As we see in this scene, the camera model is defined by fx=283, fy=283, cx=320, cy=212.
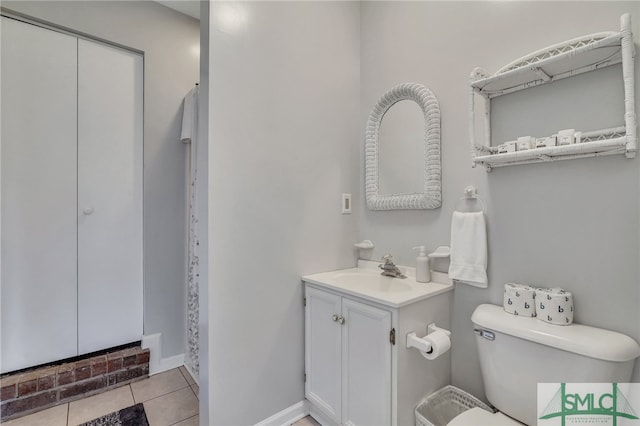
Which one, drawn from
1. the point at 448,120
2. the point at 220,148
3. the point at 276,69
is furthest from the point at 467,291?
the point at 276,69

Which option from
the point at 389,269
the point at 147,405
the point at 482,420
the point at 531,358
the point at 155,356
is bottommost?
the point at 147,405

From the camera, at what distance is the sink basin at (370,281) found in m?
1.49

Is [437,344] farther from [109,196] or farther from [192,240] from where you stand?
[109,196]

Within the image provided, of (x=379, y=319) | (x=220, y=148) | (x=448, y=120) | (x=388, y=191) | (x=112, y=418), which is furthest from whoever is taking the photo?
(x=388, y=191)

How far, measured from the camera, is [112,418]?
1.57 m

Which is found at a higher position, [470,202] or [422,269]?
[470,202]

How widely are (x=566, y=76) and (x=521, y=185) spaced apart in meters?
→ 0.43

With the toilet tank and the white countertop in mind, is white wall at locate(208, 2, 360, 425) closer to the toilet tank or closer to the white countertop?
the white countertop

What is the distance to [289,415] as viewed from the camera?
4.95 feet

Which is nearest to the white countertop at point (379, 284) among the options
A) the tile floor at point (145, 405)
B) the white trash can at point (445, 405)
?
the white trash can at point (445, 405)

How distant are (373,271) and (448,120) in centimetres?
94

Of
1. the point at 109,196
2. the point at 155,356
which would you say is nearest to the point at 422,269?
the point at 155,356

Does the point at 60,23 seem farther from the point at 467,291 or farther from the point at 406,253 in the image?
the point at 467,291

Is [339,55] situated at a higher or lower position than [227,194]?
higher
